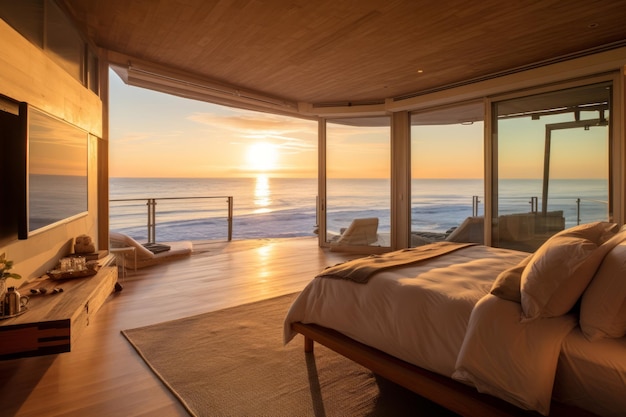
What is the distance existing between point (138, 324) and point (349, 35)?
3183mm

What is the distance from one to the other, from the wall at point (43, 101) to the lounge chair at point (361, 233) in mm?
4082

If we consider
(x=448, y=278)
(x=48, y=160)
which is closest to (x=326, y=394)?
(x=448, y=278)

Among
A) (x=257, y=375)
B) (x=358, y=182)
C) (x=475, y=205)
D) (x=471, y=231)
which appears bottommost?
(x=257, y=375)

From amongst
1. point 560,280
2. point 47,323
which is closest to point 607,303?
point 560,280

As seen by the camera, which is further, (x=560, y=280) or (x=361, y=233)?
(x=361, y=233)

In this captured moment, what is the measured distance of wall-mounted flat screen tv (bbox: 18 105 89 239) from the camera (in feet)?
7.67

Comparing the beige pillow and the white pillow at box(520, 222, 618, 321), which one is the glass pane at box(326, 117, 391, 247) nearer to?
the beige pillow

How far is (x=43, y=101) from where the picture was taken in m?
2.61

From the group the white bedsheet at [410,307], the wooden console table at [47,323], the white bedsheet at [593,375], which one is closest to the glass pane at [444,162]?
the white bedsheet at [410,307]

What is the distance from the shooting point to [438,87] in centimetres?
546

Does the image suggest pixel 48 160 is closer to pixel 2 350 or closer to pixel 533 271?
pixel 2 350

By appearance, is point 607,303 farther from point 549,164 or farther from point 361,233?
point 361,233

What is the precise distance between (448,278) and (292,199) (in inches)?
624

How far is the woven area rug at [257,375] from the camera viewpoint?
1.92 meters
